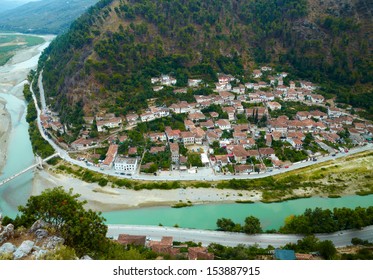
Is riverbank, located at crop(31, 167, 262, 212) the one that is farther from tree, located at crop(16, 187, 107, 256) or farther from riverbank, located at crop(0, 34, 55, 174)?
riverbank, located at crop(0, 34, 55, 174)

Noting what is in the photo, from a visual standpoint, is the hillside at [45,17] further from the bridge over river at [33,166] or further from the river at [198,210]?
the river at [198,210]

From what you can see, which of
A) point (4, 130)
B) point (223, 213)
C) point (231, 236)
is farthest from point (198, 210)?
point (4, 130)

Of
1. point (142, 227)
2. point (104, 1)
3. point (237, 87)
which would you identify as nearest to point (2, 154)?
point (142, 227)

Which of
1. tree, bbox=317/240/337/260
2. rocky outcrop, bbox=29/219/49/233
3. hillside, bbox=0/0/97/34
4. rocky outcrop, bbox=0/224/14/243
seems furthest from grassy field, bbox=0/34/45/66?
tree, bbox=317/240/337/260

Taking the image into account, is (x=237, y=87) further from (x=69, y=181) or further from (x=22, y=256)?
(x=22, y=256)

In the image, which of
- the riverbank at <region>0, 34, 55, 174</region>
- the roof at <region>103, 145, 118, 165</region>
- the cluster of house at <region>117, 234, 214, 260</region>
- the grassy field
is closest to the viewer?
the cluster of house at <region>117, 234, 214, 260</region>

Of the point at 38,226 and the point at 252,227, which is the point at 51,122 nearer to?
the point at 38,226

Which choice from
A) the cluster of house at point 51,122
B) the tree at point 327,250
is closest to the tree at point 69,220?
the tree at point 327,250
